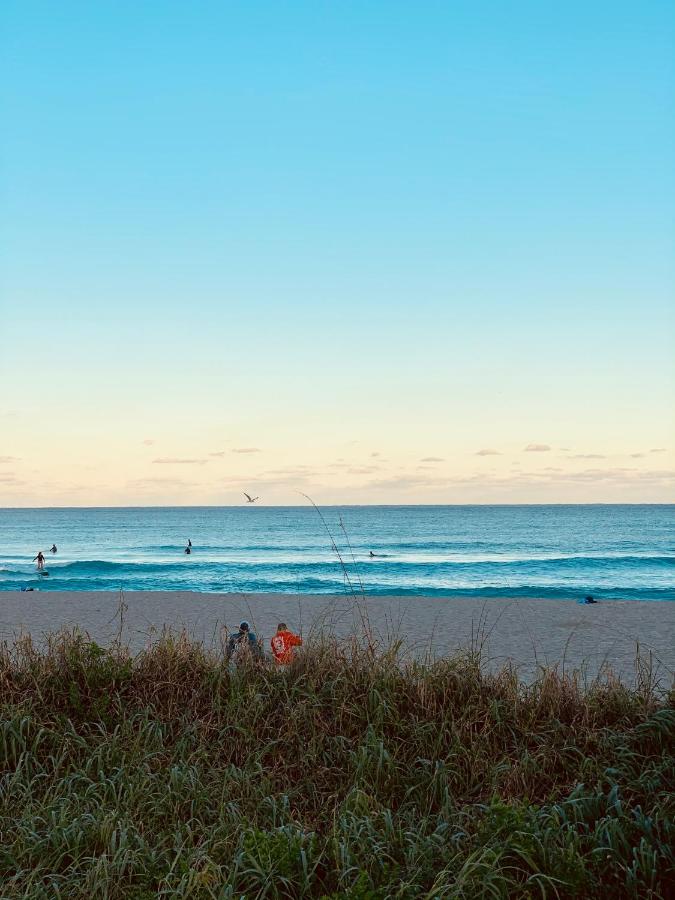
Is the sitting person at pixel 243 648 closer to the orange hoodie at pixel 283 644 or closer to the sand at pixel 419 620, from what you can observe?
the orange hoodie at pixel 283 644

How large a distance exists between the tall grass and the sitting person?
237mm

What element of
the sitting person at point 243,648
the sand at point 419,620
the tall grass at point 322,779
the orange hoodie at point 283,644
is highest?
the sitting person at point 243,648

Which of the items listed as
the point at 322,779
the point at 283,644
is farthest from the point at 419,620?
the point at 322,779

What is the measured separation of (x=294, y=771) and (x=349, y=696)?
84 centimetres

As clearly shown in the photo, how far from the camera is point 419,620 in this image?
60.8ft

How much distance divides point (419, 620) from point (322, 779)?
44.2 feet

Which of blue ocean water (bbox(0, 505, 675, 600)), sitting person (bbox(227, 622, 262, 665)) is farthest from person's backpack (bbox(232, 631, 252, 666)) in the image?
blue ocean water (bbox(0, 505, 675, 600))

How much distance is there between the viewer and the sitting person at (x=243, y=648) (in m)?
7.00

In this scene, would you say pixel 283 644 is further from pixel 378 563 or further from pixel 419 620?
pixel 378 563

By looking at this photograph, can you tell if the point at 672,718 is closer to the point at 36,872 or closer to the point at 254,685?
the point at 254,685

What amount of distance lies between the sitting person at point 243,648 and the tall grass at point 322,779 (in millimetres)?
237

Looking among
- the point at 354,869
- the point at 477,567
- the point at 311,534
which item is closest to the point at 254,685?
the point at 354,869

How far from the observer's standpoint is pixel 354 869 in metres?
3.85

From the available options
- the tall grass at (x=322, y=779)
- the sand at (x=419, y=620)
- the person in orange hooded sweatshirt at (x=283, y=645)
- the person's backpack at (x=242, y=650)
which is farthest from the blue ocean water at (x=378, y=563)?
the tall grass at (x=322, y=779)
